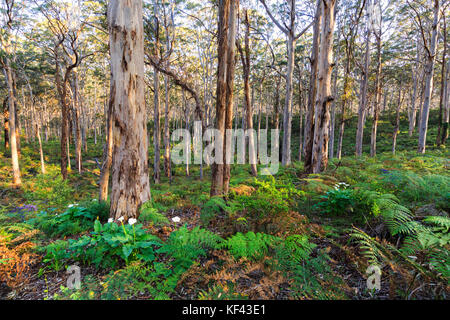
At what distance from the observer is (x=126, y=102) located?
3475 mm

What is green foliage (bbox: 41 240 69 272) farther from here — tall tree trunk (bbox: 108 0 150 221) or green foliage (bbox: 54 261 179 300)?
tall tree trunk (bbox: 108 0 150 221)

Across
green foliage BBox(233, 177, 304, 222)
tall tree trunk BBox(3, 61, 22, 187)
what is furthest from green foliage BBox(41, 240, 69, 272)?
tall tree trunk BBox(3, 61, 22, 187)

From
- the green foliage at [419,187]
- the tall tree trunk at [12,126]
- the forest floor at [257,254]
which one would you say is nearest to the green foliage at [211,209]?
the forest floor at [257,254]

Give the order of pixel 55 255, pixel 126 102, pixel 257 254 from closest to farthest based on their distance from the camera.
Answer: pixel 257 254 → pixel 55 255 → pixel 126 102

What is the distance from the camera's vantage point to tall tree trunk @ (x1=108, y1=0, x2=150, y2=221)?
11.1 feet

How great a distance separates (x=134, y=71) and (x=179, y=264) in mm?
3158

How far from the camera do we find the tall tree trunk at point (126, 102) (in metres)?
3.39

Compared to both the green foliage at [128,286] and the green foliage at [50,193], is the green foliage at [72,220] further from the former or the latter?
the green foliage at [50,193]

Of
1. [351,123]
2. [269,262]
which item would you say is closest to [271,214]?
[269,262]

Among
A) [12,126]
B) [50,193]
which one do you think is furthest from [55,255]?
[12,126]

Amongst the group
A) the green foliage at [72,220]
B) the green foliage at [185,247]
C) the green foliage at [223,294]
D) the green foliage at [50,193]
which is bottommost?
the green foliage at [50,193]

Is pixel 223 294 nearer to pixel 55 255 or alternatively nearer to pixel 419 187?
pixel 55 255

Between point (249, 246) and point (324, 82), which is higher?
point (324, 82)

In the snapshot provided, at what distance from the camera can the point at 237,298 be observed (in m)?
1.71
